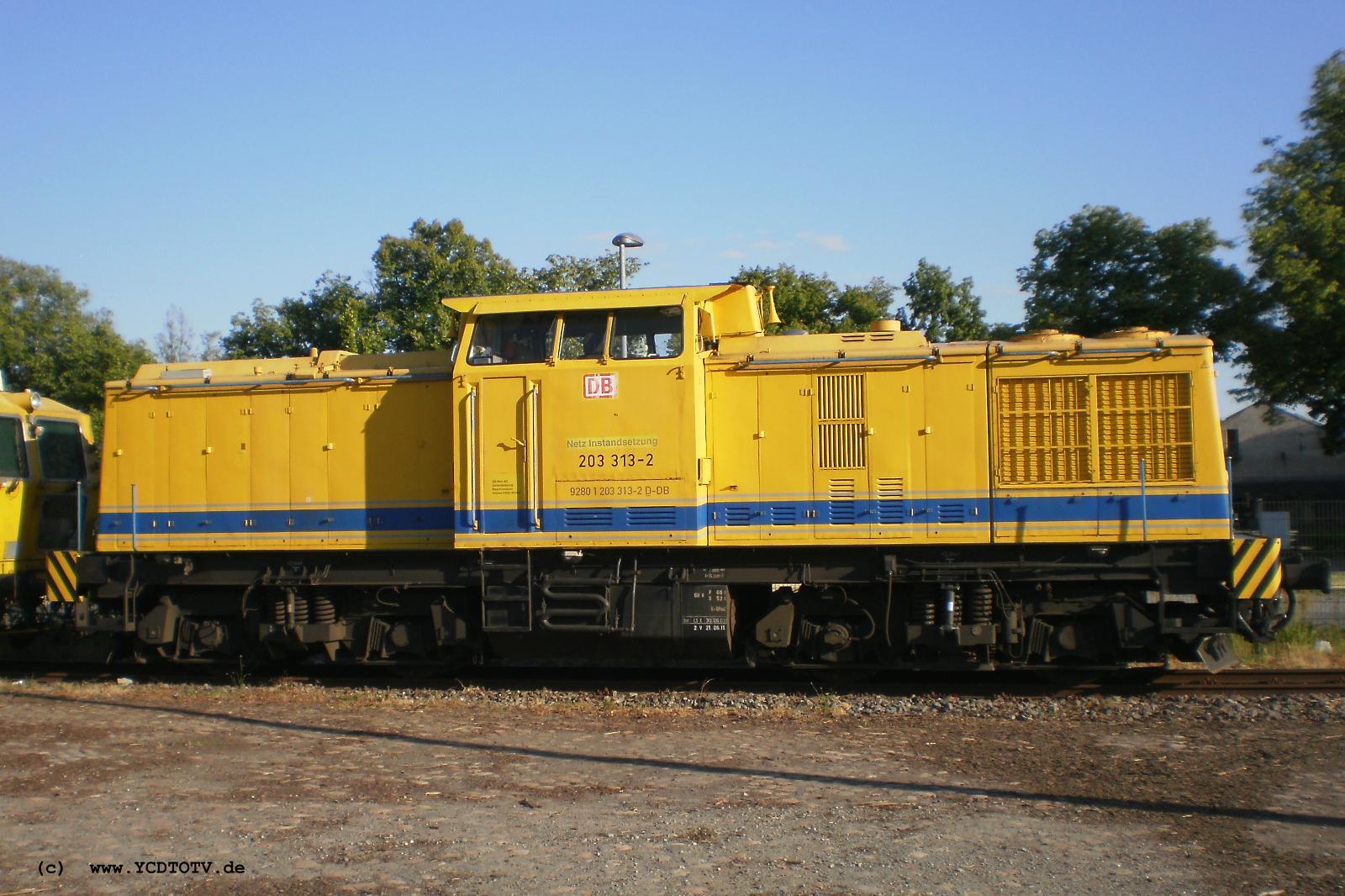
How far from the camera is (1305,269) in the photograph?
23.5 m

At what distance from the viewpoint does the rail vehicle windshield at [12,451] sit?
12844 millimetres

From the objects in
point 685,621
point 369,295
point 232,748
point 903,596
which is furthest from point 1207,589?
point 369,295

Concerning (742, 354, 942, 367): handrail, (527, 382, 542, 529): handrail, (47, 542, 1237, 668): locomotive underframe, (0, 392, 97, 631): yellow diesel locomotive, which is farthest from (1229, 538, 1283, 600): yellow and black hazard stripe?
(0, 392, 97, 631): yellow diesel locomotive

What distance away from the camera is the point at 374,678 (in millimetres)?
11914

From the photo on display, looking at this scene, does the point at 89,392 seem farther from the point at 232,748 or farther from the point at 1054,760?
the point at 1054,760

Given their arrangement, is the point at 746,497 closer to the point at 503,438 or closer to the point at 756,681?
the point at 756,681

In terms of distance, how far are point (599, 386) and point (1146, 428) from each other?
520cm

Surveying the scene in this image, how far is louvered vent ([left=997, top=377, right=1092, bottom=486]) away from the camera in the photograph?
10203mm

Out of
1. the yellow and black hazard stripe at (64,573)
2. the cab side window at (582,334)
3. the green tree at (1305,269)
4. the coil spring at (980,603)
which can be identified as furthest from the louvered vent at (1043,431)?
the green tree at (1305,269)

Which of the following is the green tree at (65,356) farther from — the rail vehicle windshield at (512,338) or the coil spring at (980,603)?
the coil spring at (980,603)

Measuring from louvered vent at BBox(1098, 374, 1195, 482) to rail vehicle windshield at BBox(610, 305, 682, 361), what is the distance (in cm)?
419

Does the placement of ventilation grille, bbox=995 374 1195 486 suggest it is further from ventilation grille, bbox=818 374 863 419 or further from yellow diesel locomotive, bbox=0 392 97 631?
yellow diesel locomotive, bbox=0 392 97 631

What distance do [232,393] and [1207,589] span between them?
10.0 metres

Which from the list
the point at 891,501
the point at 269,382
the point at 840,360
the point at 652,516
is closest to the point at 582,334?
the point at 652,516
